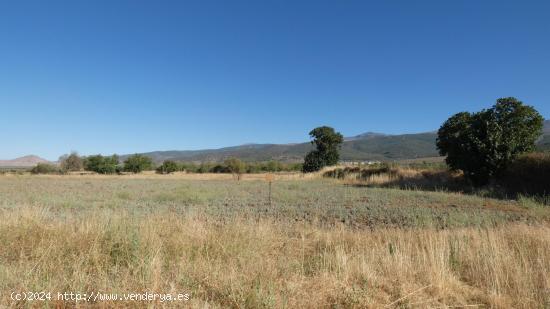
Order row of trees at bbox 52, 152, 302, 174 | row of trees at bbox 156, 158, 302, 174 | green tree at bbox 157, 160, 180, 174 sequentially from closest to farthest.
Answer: row of trees at bbox 156, 158, 302, 174 < row of trees at bbox 52, 152, 302, 174 < green tree at bbox 157, 160, 180, 174

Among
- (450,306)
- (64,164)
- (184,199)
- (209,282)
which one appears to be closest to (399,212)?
(450,306)

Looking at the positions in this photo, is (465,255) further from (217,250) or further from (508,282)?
(217,250)

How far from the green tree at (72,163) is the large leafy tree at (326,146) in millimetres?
68098

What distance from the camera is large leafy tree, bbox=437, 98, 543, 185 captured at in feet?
61.5

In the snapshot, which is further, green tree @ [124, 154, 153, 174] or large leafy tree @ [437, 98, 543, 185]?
green tree @ [124, 154, 153, 174]

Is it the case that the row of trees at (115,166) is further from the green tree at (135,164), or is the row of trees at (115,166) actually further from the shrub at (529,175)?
the shrub at (529,175)

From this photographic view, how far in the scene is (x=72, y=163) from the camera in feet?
268

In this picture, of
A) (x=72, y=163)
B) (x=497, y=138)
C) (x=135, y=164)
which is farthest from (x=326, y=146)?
(x=72, y=163)

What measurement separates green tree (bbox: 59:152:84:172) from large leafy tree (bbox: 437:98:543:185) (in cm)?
9118

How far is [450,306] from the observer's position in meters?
3.00

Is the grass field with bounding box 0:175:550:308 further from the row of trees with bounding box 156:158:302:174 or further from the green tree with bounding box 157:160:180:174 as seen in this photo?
the green tree with bounding box 157:160:180:174

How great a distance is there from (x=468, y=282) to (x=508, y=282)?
43 centimetres

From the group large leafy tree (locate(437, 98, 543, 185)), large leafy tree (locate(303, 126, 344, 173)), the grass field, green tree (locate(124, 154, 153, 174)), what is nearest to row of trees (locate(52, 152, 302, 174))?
green tree (locate(124, 154, 153, 174))

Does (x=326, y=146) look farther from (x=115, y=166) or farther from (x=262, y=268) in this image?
(x=115, y=166)
